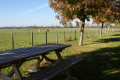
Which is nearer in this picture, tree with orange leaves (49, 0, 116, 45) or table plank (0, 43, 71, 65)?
table plank (0, 43, 71, 65)

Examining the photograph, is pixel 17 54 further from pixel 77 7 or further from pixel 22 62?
pixel 77 7

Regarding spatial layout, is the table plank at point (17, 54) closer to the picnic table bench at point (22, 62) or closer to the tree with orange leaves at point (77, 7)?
the picnic table bench at point (22, 62)

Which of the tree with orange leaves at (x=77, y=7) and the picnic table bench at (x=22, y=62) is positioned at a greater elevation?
the tree with orange leaves at (x=77, y=7)

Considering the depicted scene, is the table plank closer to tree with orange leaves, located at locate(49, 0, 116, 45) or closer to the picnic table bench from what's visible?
the picnic table bench

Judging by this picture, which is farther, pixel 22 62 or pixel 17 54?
pixel 22 62

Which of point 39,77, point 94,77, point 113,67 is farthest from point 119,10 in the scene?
point 39,77

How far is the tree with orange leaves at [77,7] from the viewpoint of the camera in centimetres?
938

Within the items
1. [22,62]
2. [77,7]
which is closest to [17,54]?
[22,62]

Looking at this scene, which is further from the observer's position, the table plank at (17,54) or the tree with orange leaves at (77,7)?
the tree with orange leaves at (77,7)

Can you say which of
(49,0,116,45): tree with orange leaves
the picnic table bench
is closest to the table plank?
the picnic table bench

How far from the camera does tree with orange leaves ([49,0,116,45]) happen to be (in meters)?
9.38

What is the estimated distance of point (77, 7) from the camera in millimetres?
9492

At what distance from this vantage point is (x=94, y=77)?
13.3ft

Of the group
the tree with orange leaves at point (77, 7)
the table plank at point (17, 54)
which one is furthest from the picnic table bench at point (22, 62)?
the tree with orange leaves at point (77, 7)
